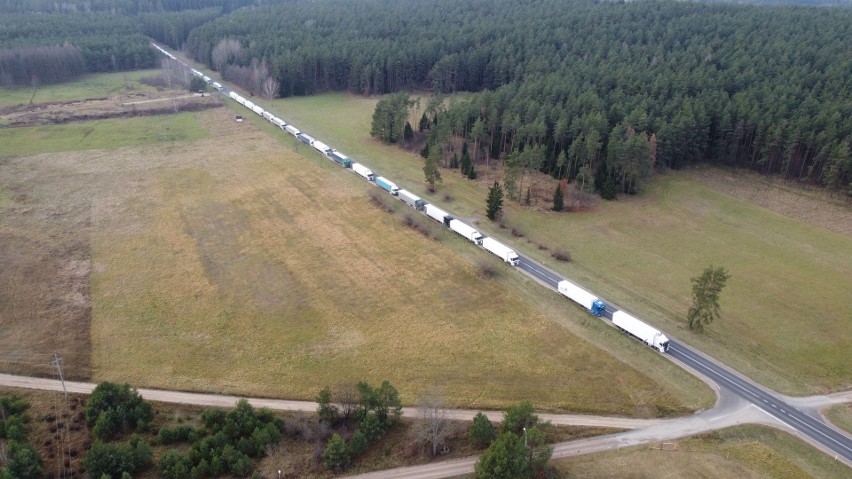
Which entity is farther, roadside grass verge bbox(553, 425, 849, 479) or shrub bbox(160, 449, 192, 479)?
roadside grass verge bbox(553, 425, 849, 479)

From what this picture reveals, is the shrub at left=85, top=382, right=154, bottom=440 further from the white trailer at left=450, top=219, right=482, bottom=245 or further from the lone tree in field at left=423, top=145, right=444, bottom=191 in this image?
the lone tree in field at left=423, top=145, right=444, bottom=191

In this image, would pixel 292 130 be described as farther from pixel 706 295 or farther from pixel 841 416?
pixel 841 416

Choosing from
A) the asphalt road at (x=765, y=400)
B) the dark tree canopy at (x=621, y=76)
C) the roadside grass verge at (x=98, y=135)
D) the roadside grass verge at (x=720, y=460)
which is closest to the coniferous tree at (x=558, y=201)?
the dark tree canopy at (x=621, y=76)

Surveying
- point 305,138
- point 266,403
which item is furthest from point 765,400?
point 305,138

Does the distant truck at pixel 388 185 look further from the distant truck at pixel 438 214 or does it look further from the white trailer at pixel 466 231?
the white trailer at pixel 466 231

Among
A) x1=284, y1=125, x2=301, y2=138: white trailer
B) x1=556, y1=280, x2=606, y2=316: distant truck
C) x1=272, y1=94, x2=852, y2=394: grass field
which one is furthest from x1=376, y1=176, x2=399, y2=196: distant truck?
x1=556, y1=280, x2=606, y2=316: distant truck
